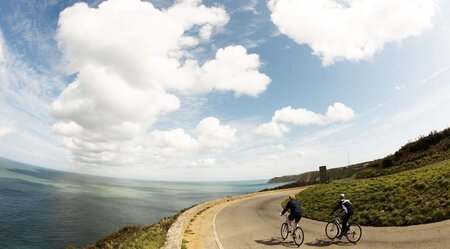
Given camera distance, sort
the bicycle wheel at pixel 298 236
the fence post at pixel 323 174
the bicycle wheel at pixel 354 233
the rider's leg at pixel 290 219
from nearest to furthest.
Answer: the bicycle wheel at pixel 354 233
the bicycle wheel at pixel 298 236
the rider's leg at pixel 290 219
the fence post at pixel 323 174

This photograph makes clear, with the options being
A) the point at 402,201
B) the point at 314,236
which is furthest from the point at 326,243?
the point at 402,201

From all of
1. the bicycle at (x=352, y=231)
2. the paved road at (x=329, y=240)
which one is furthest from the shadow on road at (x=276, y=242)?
the bicycle at (x=352, y=231)

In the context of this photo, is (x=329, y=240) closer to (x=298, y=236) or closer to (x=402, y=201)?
(x=298, y=236)

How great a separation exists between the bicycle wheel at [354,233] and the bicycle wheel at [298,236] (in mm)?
2092

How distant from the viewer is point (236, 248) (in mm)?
14969

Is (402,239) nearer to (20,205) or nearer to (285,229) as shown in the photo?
(285,229)

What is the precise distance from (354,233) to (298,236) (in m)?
2.57

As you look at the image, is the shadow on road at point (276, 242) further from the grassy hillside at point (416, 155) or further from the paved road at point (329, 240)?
the grassy hillside at point (416, 155)

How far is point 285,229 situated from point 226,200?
31.2 metres

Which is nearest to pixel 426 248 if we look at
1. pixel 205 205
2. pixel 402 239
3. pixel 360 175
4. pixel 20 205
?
pixel 402 239

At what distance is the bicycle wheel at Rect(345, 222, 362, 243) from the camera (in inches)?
555

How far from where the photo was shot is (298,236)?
588 inches

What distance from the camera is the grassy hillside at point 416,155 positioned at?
29.4m

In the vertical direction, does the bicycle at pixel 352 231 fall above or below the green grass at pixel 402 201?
below
